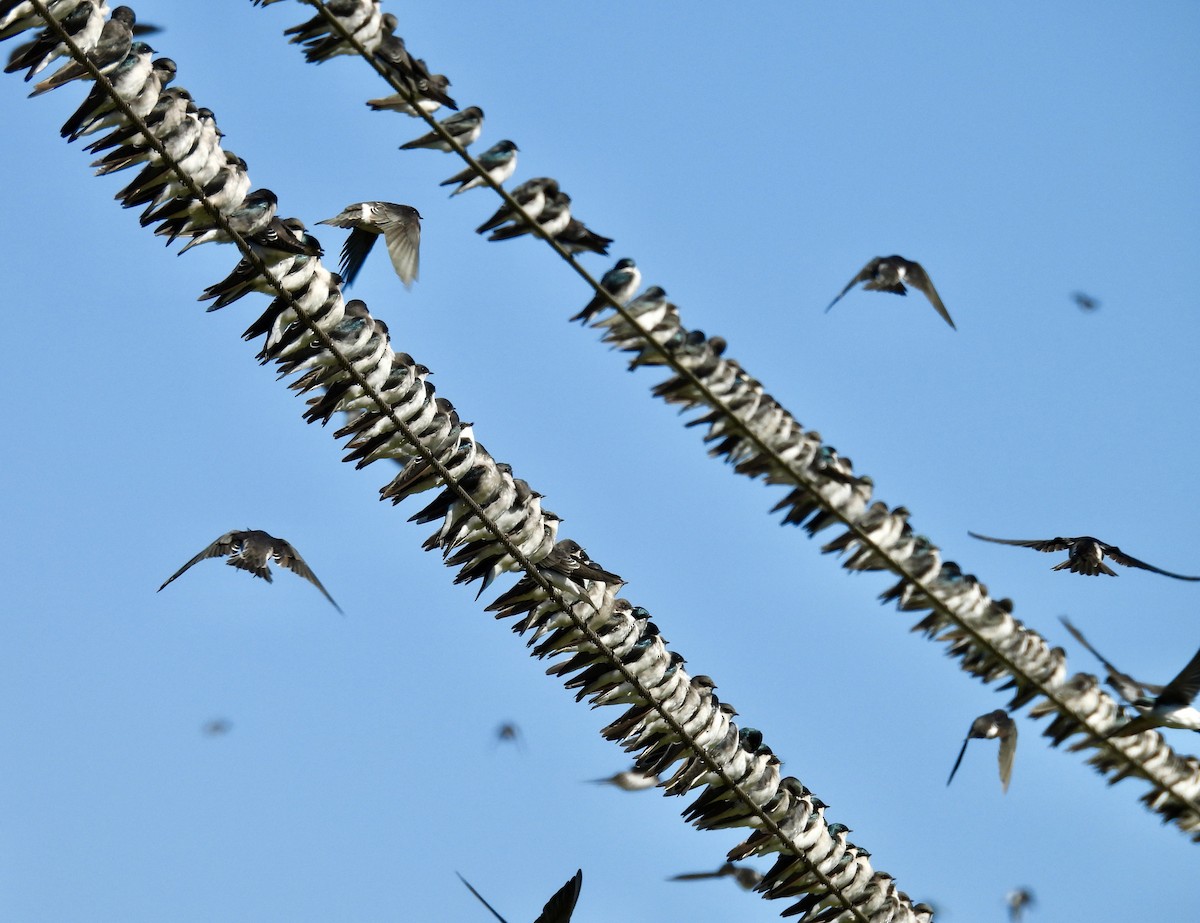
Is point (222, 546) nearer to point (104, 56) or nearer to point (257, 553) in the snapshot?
point (257, 553)

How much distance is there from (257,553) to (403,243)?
3.54 m

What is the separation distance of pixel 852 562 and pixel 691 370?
1488mm

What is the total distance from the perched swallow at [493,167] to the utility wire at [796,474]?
4cm

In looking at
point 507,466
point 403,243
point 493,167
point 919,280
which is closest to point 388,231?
point 403,243

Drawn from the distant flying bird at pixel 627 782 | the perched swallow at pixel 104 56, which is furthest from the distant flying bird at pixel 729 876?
the perched swallow at pixel 104 56

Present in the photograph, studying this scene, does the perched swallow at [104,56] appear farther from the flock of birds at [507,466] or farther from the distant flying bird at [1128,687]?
the distant flying bird at [1128,687]

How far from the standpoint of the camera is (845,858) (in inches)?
406

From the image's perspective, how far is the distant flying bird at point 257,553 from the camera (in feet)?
43.7

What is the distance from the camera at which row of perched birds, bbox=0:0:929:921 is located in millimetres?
7578

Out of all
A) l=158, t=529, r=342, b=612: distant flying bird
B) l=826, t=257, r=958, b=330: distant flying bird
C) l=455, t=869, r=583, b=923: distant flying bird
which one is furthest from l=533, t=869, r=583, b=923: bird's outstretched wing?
l=826, t=257, r=958, b=330: distant flying bird

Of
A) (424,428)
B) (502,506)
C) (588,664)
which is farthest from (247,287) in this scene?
(588,664)

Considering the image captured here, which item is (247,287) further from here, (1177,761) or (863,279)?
(863,279)

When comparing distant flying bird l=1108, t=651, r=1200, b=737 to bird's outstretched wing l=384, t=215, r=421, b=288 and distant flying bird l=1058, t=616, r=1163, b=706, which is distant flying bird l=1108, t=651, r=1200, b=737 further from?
bird's outstretched wing l=384, t=215, r=421, b=288

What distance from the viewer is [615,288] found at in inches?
294
